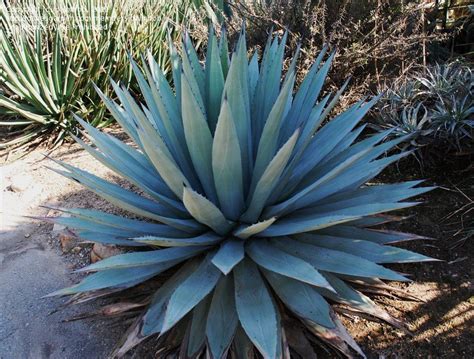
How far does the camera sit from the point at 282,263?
166cm

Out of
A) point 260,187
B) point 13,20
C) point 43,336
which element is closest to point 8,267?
point 43,336

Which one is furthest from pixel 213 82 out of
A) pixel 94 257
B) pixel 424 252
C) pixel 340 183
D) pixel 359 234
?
pixel 424 252

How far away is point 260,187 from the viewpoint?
5.74ft

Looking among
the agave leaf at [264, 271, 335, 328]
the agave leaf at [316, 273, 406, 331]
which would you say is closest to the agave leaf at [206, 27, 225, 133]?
the agave leaf at [264, 271, 335, 328]

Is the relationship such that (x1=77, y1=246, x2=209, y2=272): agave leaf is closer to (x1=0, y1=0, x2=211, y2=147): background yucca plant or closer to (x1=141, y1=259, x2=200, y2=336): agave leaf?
(x1=141, y1=259, x2=200, y2=336): agave leaf

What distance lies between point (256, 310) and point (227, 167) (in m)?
0.59

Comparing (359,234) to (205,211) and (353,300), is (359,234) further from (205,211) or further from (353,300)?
(205,211)

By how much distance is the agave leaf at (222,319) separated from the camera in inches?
63.0

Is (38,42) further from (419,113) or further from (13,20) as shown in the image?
(419,113)

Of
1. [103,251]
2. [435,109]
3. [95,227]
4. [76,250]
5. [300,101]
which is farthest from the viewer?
[435,109]

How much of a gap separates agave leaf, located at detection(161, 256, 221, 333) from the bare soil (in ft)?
2.80

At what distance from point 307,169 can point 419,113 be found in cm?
169

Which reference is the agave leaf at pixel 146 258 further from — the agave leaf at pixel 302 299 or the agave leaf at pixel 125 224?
the agave leaf at pixel 302 299

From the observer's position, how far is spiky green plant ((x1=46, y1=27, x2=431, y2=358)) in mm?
1628
